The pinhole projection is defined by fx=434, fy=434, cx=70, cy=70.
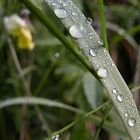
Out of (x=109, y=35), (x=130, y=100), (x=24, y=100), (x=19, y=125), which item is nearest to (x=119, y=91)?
(x=130, y=100)

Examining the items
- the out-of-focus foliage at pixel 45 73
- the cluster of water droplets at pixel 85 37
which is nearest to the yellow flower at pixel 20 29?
the out-of-focus foliage at pixel 45 73

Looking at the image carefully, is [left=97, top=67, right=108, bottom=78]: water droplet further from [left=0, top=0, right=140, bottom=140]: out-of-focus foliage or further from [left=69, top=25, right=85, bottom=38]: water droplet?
[left=0, top=0, right=140, bottom=140]: out-of-focus foliage

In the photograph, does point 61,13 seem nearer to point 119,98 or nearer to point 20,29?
point 119,98

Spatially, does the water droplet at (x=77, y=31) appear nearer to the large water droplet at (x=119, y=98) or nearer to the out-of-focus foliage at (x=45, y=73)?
the large water droplet at (x=119, y=98)

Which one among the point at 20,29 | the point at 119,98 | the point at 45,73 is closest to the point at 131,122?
the point at 119,98

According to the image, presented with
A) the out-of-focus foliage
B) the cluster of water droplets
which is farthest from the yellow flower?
the cluster of water droplets

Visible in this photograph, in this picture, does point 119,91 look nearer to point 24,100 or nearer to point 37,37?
point 24,100

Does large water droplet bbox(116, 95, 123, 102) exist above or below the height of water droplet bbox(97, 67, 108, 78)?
below
